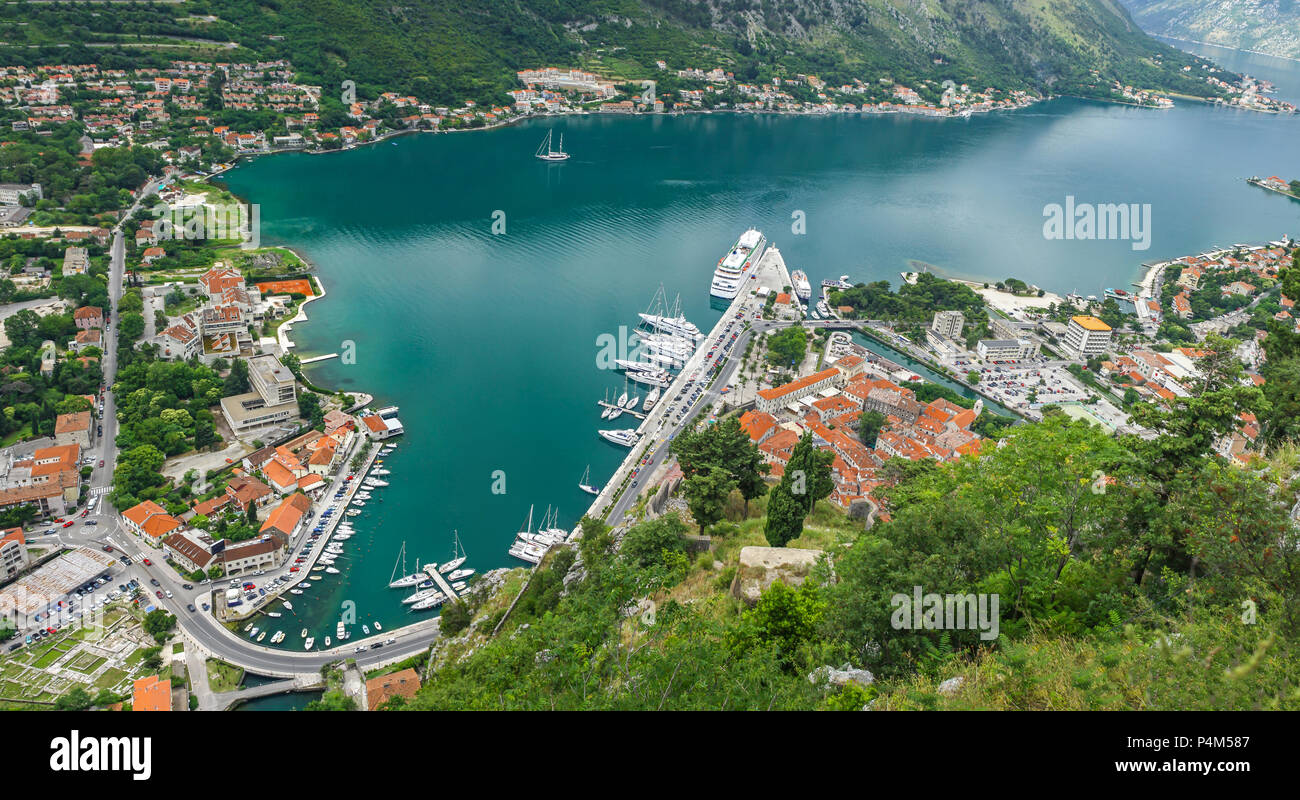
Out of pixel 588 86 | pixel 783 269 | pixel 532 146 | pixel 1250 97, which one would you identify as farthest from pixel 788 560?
pixel 1250 97

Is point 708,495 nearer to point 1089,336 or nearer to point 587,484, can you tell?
point 587,484

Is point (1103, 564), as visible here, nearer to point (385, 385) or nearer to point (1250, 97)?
point (385, 385)

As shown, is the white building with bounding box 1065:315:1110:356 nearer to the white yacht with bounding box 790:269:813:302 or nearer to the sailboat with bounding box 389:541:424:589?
the white yacht with bounding box 790:269:813:302

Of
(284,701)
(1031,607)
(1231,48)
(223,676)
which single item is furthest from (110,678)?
(1231,48)

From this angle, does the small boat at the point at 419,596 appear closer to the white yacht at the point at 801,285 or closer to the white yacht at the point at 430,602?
the white yacht at the point at 430,602

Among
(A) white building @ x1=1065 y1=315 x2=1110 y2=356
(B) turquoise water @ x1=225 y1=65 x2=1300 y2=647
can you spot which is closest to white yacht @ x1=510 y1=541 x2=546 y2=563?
(B) turquoise water @ x1=225 y1=65 x2=1300 y2=647
